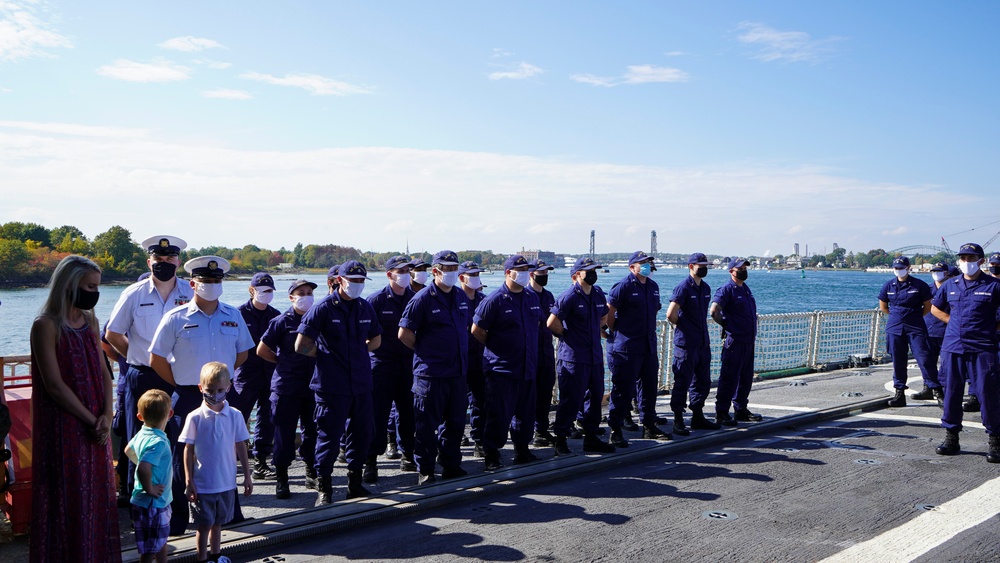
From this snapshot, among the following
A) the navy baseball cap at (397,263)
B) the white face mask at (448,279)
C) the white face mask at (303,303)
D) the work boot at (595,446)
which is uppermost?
the navy baseball cap at (397,263)

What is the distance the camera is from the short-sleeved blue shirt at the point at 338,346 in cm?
614

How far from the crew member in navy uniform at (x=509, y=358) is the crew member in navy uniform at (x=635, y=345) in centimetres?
122

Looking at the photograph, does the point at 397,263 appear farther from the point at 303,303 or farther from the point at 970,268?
the point at 970,268

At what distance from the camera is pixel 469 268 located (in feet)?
26.3

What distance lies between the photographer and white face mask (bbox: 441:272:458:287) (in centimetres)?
700

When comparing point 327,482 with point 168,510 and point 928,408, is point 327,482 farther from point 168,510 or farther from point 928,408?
point 928,408

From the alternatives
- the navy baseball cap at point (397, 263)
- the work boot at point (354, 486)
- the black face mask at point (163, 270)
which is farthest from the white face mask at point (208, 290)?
the navy baseball cap at point (397, 263)

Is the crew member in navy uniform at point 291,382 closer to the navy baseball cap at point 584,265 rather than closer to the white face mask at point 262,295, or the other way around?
the white face mask at point 262,295

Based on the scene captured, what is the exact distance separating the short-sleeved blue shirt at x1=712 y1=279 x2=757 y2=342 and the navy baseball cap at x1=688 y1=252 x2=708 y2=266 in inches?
20.6

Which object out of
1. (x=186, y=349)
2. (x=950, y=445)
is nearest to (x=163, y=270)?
(x=186, y=349)

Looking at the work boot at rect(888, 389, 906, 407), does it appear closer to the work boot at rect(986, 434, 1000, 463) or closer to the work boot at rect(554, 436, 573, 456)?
the work boot at rect(986, 434, 1000, 463)

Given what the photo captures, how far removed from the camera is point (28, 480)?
5133 mm

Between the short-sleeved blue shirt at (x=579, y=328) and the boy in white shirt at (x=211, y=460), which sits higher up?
the short-sleeved blue shirt at (x=579, y=328)

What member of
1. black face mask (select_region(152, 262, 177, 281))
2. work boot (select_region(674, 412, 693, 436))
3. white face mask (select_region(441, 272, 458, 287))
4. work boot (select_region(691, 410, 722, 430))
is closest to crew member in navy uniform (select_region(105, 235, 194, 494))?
black face mask (select_region(152, 262, 177, 281))
